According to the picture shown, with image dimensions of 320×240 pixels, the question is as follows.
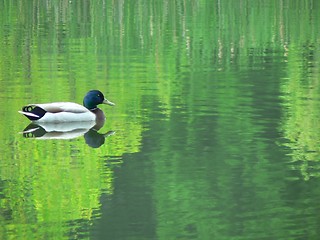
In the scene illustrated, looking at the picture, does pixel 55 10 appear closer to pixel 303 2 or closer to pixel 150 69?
pixel 303 2

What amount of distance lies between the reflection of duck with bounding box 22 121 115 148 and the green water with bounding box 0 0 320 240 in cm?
7

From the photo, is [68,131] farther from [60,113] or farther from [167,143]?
[167,143]

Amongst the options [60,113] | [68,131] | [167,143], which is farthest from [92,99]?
[167,143]

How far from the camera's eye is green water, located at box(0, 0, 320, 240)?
1202 cm

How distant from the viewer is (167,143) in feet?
52.7

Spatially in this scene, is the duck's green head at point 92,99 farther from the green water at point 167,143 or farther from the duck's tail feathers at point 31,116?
the duck's tail feathers at point 31,116

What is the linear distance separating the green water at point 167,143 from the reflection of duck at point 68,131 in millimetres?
68

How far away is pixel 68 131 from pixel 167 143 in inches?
64.6

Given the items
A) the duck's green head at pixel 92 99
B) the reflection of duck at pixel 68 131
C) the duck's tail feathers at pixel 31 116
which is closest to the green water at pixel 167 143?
the reflection of duck at pixel 68 131

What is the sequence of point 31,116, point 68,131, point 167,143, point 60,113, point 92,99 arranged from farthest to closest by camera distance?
1. point 92,99
2. point 60,113
3. point 31,116
4. point 68,131
5. point 167,143

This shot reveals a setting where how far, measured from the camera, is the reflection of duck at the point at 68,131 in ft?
53.8

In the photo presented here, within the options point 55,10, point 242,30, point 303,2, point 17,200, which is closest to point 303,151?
point 17,200

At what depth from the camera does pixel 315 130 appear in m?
16.7

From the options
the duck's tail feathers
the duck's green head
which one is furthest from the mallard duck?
the duck's green head
